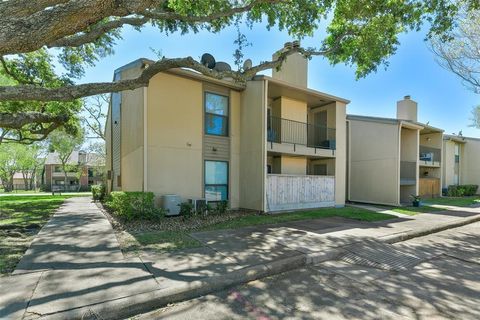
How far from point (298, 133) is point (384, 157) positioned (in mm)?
6429

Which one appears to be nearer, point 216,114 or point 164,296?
point 164,296

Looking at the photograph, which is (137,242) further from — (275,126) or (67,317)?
(275,126)

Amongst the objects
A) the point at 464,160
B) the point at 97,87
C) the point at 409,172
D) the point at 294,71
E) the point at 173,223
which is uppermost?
the point at 294,71

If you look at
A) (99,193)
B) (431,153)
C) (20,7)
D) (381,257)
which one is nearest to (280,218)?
(381,257)

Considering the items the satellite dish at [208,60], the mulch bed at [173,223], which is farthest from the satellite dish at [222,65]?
the mulch bed at [173,223]

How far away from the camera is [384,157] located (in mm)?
16469

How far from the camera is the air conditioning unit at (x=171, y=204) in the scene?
10.0 meters

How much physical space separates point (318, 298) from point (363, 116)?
633 inches

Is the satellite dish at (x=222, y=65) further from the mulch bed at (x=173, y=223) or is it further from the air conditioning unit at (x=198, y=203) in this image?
the mulch bed at (x=173, y=223)

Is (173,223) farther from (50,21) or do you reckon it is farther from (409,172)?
(409,172)

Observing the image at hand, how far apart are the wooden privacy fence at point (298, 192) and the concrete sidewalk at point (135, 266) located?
10.3 ft

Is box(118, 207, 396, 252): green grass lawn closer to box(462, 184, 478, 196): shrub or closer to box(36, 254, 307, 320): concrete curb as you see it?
box(36, 254, 307, 320): concrete curb

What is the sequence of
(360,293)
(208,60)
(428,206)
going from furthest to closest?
(428,206) → (208,60) → (360,293)

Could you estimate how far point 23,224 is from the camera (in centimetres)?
861
